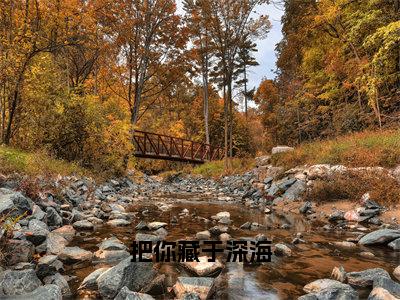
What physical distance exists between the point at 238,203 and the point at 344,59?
1354 cm

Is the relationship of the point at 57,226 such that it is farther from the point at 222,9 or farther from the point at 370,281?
the point at 222,9

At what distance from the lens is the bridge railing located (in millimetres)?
21938

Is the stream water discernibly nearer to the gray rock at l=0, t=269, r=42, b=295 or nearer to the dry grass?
the gray rock at l=0, t=269, r=42, b=295

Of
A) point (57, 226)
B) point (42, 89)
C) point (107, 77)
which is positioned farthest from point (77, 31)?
point (57, 226)

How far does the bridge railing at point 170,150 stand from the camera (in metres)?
21.9

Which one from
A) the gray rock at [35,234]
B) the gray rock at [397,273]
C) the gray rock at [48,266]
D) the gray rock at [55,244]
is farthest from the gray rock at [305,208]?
the gray rock at [48,266]

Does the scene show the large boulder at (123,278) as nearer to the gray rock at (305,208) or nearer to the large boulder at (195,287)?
the large boulder at (195,287)

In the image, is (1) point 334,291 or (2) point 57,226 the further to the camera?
(2) point 57,226

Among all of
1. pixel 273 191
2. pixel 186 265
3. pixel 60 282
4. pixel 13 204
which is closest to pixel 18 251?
pixel 60 282

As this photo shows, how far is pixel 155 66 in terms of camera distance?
1933cm

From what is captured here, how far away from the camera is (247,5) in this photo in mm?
17844

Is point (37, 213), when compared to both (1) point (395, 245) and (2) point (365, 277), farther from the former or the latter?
(1) point (395, 245)

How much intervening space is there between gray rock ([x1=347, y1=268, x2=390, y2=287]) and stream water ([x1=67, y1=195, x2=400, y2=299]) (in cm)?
15

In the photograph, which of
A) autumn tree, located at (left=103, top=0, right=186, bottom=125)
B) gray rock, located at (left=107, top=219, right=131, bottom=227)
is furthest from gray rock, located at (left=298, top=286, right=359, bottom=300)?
autumn tree, located at (left=103, top=0, right=186, bottom=125)
